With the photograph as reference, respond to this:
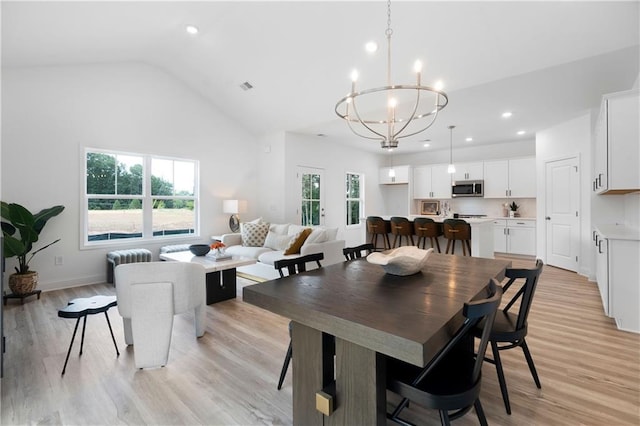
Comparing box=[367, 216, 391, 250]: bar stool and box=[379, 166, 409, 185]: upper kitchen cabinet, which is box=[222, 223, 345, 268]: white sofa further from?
box=[379, 166, 409, 185]: upper kitchen cabinet

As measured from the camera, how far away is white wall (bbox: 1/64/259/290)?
4.14 metres

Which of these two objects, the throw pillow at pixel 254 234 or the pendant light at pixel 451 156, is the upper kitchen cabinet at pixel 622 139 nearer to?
the pendant light at pixel 451 156

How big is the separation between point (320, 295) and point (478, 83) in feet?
12.6

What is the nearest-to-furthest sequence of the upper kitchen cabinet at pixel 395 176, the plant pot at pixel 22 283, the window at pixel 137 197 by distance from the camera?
the plant pot at pixel 22 283 < the window at pixel 137 197 < the upper kitchen cabinet at pixel 395 176

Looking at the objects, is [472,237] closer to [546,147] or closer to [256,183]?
[546,147]

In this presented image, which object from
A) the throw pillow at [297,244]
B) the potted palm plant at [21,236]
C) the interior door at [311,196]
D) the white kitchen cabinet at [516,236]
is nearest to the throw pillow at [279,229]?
the throw pillow at [297,244]

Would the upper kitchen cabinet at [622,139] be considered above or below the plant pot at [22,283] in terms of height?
above

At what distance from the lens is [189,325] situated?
3.15 meters

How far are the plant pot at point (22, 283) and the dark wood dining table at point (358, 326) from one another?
403 centimetres

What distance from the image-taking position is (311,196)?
7.07 m

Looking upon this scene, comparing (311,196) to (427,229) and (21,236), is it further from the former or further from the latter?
(21,236)

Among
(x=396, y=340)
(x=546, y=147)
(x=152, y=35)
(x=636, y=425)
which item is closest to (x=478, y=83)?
(x=546, y=147)

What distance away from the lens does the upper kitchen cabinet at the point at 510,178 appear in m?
6.68

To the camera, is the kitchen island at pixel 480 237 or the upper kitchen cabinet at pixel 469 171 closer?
the kitchen island at pixel 480 237
